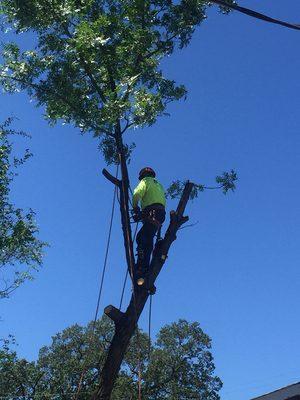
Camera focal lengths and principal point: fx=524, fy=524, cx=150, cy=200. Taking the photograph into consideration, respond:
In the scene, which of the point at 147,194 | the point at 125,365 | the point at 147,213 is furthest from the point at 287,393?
the point at 125,365

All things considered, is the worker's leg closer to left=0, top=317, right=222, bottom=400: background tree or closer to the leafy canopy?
the leafy canopy

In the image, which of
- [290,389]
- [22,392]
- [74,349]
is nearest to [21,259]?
[290,389]

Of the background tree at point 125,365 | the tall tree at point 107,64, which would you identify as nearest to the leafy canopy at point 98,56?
the tall tree at point 107,64

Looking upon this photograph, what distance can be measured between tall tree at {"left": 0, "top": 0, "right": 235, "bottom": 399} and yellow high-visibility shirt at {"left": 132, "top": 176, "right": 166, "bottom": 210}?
0.20 m

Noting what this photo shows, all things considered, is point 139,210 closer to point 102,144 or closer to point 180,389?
point 102,144

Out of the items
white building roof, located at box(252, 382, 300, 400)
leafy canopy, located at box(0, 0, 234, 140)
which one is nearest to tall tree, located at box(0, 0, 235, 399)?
leafy canopy, located at box(0, 0, 234, 140)

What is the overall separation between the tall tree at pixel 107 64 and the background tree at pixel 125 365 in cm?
2109

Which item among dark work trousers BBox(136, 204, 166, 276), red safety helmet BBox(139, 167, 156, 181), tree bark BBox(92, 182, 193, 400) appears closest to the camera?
tree bark BBox(92, 182, 193, 400)

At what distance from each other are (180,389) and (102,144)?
25484 mm

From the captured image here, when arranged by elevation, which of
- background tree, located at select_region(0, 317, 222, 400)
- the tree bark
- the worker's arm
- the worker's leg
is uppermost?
background tree, located at select_region(0, 317, 222, 400)

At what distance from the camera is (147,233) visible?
7109 mm

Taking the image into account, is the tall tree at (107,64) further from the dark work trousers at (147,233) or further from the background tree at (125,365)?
the background tree at (125,365)

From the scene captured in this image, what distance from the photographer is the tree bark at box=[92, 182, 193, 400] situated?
5.86 meters

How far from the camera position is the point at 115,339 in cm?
612
